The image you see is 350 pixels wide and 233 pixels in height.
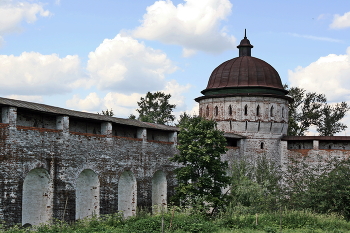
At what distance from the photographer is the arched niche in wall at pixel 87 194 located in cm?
1945

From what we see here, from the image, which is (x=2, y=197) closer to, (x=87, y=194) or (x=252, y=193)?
(x=87, y=194)

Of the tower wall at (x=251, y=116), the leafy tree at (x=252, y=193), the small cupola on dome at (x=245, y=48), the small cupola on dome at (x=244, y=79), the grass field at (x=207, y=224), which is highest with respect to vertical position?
the small cupola on dome at (x=245, y=48)

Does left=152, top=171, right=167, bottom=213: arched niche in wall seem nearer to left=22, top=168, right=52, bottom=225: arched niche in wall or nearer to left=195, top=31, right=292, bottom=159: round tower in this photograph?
left=22, top=168, right=52, bottom=225: arched niche in wall

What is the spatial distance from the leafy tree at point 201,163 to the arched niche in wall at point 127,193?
2399 mm

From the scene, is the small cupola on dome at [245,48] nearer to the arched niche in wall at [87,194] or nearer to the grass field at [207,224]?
the grass field at [207,224]

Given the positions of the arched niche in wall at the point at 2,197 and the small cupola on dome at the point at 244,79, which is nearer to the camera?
the arched niche in wall at the point at 2,197

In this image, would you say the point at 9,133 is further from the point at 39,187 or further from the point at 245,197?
the point at 245,197

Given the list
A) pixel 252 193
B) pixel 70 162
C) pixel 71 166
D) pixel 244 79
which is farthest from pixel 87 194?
pixel 244 79

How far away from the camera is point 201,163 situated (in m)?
20.1

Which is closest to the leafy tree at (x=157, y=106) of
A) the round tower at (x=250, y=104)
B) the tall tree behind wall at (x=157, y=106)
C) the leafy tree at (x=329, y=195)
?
the tall tree behind wall at (x=157, y=106)

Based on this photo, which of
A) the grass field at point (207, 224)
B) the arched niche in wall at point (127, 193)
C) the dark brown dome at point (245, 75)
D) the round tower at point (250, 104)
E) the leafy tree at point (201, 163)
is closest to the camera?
the grass field at point (207, 224)

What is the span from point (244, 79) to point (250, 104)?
1.68 m

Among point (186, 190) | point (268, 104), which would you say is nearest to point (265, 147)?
point (268, 104)

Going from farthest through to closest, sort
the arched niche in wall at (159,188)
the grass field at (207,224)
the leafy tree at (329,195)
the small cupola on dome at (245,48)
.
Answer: the small cupola on dome at (245,48), the arched niche in wall at (159,188), the leafy tree at (329,195), the grass field at (207,224)
